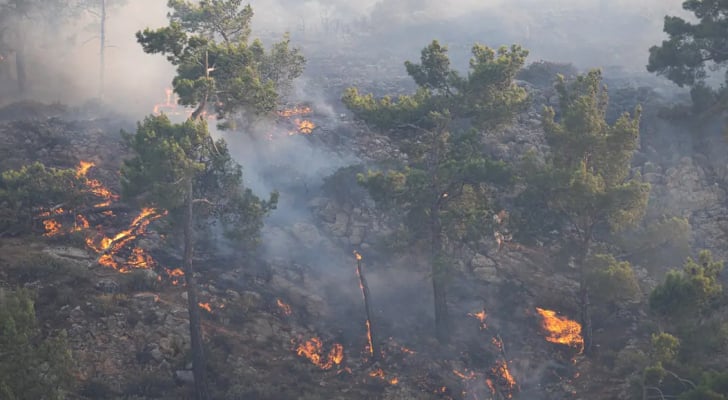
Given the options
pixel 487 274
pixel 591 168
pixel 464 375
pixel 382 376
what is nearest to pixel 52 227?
pixel 382 376

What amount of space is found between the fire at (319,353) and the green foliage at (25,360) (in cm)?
982

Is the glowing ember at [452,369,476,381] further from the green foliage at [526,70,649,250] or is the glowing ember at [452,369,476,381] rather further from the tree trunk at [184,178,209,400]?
the tree trunk at [184,178,209,400]

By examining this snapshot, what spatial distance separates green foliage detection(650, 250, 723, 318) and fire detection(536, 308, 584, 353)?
7.13 meters

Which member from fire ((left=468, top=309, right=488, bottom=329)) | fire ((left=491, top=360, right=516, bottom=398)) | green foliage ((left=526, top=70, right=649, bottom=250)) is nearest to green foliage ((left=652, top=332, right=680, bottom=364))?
green foliage ((left=526, top=70, right=649, bottom=250))

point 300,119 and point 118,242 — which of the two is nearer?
point 118,242

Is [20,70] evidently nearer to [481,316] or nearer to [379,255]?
[379,255]

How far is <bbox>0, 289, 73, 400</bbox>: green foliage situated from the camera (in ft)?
33.3

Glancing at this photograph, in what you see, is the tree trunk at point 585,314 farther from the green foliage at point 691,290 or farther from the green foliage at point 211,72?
the green foliage at point 211,72

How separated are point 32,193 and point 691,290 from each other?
76.5 ft

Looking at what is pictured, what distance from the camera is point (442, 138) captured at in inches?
851

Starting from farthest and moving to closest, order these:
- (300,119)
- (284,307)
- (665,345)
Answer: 1. (300,119)
2. (284,307)
3. (665,345)

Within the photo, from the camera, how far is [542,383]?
19.2 m

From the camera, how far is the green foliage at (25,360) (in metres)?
10.1

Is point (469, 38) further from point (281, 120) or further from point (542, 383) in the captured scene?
point (542, 383)
